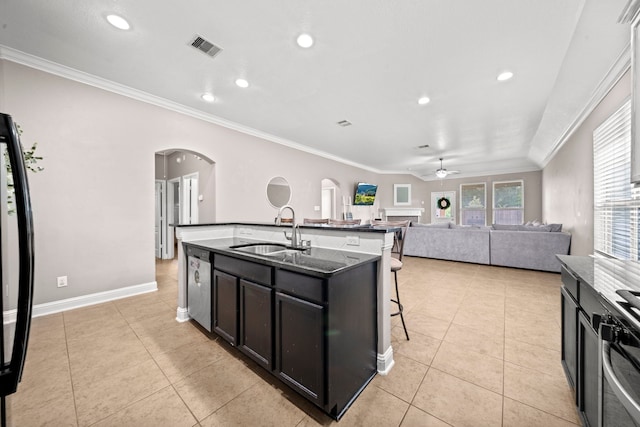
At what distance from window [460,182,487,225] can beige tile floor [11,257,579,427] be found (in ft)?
23.3

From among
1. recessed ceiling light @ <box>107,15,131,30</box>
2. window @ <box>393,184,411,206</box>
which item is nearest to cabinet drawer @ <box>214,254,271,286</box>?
recessed ceiling light @ <box>107,15,131,30</box>

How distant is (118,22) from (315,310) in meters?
2.84

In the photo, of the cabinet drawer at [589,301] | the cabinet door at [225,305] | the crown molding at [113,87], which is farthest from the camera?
the crown molding at [113,87]

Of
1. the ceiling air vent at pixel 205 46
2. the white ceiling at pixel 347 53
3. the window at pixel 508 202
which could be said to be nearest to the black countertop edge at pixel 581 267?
the white ceiling at pixel 347 53

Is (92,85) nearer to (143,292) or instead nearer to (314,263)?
(143,292)

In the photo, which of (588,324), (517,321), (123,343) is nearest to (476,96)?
(517,321)

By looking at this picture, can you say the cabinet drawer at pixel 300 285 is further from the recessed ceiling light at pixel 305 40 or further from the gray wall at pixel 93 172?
the gray wall at pixel 93 172

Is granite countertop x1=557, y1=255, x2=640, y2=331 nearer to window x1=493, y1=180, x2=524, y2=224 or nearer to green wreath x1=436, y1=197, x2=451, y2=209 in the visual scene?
window x1=493, y1=180, x2=524, y2=224

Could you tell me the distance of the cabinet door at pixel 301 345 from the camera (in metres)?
1.33

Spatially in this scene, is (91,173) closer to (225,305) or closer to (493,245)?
(225,305)

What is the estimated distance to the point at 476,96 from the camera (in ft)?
11.0

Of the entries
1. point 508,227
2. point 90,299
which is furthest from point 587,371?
point 508,227

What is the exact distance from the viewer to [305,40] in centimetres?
227

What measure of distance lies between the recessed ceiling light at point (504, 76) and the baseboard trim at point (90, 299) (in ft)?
17.0
